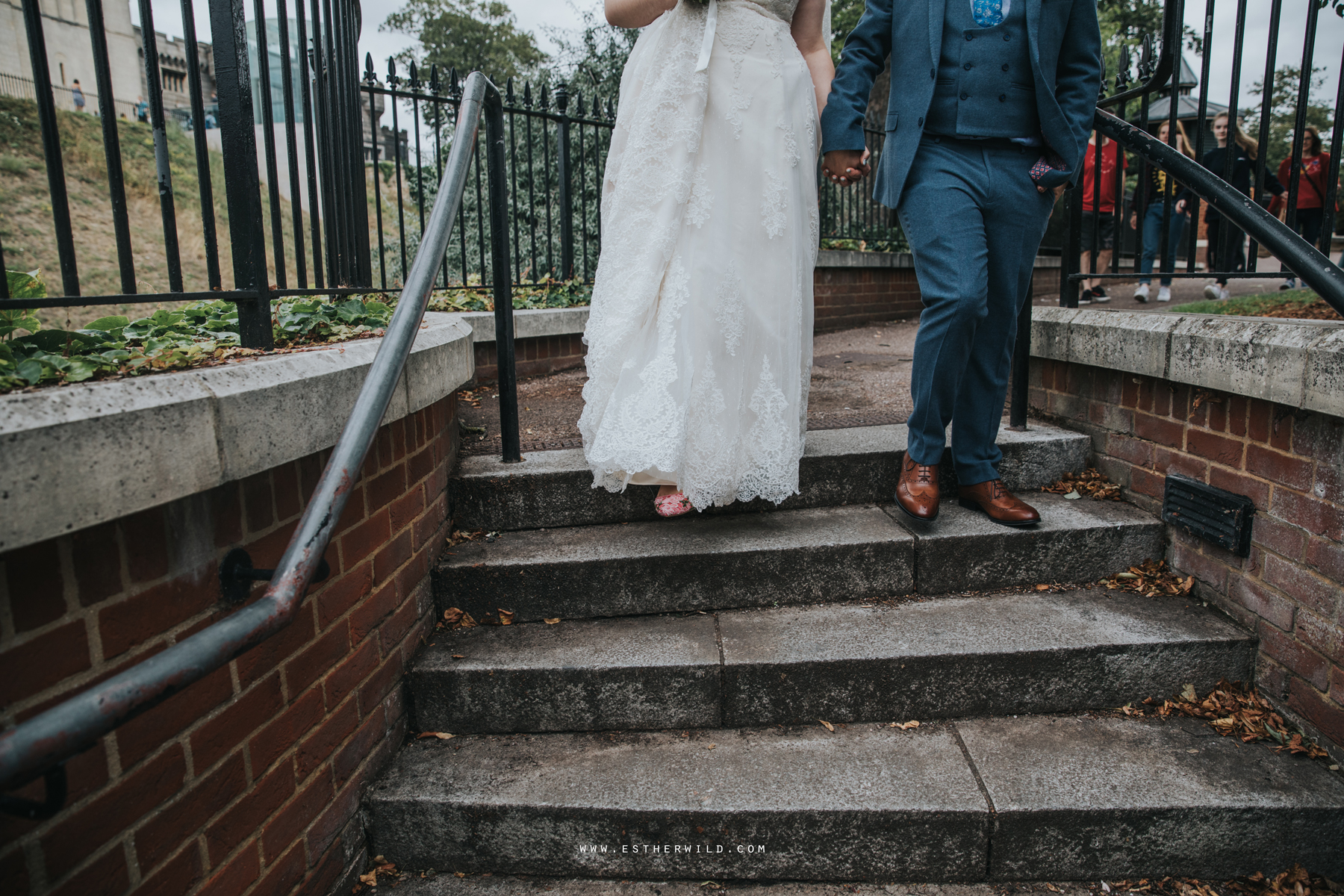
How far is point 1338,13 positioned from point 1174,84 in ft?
1.56

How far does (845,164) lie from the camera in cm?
238

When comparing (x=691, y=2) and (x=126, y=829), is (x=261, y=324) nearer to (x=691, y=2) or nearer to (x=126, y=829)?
(x=126, y=829)

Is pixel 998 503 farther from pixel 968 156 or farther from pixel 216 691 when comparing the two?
pixel 216 691

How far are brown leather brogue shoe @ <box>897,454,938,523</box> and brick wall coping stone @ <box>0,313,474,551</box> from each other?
161cm

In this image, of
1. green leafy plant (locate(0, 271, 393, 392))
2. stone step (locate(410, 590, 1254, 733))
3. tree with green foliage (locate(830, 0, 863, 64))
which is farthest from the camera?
tree with green foliage (locate(830, 0, 863, 64))

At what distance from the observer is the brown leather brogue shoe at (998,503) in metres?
2.36

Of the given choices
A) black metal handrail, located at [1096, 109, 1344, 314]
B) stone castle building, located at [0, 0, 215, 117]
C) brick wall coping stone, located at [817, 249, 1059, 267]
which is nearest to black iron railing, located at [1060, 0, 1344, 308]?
→ black metal handrail, located at [1096, 109, 1344, 314]

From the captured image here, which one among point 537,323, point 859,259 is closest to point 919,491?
point 537,323

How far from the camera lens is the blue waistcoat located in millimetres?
2207

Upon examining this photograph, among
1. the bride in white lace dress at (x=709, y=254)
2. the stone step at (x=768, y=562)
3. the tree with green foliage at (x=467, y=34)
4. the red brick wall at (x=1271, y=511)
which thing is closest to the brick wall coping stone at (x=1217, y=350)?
the red brick wall at (x=1271, y=511)

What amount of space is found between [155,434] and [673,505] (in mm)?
1471

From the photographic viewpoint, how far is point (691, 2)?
7.44 feet

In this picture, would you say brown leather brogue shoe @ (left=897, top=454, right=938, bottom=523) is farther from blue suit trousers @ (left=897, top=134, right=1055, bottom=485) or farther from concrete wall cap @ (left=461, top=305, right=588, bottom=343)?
concrete wall cap @ (left=461, top=305, right=588, bottom=343)

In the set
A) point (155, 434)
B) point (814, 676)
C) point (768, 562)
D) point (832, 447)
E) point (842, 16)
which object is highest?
point (842, 16)
